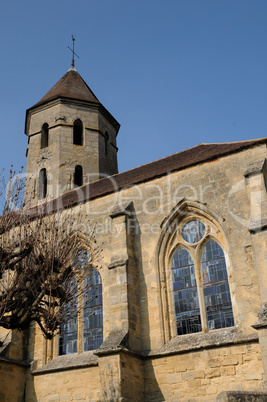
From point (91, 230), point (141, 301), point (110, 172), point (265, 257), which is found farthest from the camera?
point (110, 172)

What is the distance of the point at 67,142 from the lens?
65.9ft

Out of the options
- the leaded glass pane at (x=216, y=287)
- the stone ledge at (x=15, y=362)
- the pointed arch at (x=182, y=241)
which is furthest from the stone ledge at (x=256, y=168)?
the stone ledge at (x=15, y=362)

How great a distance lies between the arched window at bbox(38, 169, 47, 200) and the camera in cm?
1955

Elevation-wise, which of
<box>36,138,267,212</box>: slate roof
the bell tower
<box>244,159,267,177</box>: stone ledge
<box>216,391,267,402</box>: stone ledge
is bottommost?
<box>216,391,267,402</box>: stone ledge

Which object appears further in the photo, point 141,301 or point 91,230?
point 91,230

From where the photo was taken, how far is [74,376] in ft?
38.5

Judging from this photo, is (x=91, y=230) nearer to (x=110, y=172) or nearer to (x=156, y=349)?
(x=156, y=349)

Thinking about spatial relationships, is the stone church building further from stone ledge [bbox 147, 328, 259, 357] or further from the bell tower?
the bell tower

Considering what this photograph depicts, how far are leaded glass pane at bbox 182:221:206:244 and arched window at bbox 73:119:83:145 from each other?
978 centimetres

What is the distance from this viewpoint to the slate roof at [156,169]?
41.2 ft

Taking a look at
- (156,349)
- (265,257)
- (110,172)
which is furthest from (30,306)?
(110,172)

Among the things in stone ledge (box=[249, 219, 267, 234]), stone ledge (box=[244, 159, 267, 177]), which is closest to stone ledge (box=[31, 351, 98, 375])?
stone ledge (box=[249, 219, 267, 234])

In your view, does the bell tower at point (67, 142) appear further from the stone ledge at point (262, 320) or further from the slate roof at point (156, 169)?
the stone ledge at point (262, 320)

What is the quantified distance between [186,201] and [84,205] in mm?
3531
